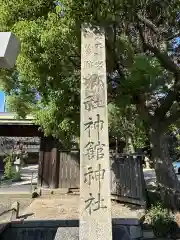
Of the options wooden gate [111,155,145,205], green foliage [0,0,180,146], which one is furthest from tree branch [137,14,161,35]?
wooden gate [111,155,145,205]

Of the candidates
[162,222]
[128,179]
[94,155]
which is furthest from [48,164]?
[94,155]

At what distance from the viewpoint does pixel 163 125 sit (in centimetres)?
768

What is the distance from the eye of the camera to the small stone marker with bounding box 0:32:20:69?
3.36 metres

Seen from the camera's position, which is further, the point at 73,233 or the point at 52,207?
the point at 52,207

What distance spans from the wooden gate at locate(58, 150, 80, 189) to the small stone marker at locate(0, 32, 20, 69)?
9.49m

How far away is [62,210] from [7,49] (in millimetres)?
6647

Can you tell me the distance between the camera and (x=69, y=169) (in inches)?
504

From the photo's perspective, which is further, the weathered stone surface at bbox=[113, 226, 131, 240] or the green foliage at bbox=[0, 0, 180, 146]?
the green foliage at bbox=[0, 0, 180, 146]

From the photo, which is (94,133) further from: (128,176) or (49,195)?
(49,195)

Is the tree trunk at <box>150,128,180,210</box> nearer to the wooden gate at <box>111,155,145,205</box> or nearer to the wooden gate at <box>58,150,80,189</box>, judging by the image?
the wooden gate at <box>111,155,145,205</box>

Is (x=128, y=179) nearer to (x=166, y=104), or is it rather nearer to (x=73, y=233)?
(x=166, y=104)

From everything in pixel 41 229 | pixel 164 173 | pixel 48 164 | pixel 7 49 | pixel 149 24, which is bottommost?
pixel 41 229

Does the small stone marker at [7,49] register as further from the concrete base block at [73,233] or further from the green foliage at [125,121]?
the green foliage at [125,121]

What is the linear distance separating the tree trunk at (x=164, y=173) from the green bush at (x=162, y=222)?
0.45m
